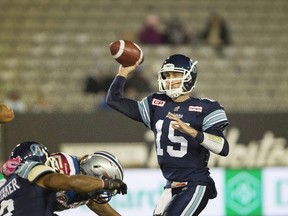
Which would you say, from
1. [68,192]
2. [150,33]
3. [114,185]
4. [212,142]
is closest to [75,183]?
[114,185]

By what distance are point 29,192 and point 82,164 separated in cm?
50

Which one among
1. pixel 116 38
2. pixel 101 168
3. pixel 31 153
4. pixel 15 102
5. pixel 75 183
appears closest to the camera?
pixel 75 183

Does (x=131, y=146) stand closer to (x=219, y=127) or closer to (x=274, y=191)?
(x=274, y=191)

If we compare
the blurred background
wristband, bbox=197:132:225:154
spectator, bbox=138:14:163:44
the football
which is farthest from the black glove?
spectator, bbox=138:14:163:44

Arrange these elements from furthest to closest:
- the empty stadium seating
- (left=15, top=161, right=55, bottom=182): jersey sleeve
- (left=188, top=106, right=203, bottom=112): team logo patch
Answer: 1. the empty stadium seating
2. (left=188, top=106, right=203, bottom=112): team logo patch
3. (left=15, top=161, right=55, bottom=182): jersey sleeve

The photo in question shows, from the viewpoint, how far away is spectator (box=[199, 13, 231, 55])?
14469 mm

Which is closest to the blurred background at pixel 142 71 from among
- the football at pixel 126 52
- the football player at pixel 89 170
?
the football at pixel 126 52

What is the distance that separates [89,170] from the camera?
5.80 meters

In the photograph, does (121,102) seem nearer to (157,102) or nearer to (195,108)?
(157,102)

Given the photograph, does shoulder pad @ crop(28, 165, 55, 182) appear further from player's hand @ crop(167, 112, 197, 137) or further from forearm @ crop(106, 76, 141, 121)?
forearm @ crop(106, 76, 141, 121)

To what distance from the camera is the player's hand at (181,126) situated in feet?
19.9

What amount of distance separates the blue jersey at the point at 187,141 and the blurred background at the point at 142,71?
395cm

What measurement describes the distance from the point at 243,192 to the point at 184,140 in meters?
4.09

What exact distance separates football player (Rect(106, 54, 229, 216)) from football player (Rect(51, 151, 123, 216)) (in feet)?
2.02
